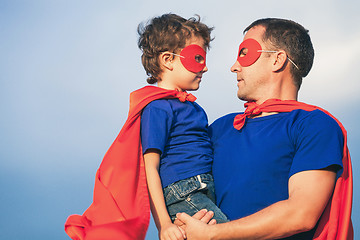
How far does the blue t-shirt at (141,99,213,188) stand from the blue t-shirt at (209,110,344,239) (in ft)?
0.63

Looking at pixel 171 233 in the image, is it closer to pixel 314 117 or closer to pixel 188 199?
pixel 188 199

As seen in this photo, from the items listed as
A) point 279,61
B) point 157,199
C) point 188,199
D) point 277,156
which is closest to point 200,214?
point 188,199

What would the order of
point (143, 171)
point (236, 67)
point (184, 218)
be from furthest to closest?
point (236, 67) → point (143, 171) → point (184, 218)

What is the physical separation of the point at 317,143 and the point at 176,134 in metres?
1.00

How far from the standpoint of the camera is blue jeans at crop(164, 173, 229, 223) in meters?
2.94

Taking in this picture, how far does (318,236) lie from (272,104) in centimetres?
102

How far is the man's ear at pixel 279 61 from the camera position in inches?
138

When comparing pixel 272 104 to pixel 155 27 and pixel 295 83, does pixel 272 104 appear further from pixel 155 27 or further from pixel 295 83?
pixel 155 27

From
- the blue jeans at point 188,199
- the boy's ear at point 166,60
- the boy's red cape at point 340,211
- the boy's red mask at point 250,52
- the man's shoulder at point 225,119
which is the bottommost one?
the boy's red cape at point 340,211

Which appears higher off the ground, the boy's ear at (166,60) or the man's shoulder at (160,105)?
the boy's ear at (166,60)

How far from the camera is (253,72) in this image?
3551 millimetres

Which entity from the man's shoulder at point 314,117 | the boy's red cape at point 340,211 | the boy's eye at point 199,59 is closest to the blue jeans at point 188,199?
the boy's red cape at point 340,211

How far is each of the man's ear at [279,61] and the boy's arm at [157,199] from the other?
1262 millimetres

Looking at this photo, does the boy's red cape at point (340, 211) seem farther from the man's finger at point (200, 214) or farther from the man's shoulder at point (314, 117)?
the man's finger at point (200, 214)
